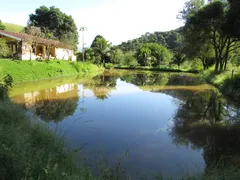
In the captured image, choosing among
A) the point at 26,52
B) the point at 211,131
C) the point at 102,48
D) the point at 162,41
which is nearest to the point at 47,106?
the point at 211,131

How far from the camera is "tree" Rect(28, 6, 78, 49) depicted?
54294 millimetres

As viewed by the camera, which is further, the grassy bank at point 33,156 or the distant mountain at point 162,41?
the distant mountain at point 162,41

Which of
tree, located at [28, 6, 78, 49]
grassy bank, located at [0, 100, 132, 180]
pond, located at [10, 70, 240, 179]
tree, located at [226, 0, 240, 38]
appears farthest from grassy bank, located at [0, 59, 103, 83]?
tree, located at [28, 6, 78, 49]

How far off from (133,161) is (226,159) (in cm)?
245

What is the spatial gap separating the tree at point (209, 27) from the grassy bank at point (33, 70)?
16.4 metres

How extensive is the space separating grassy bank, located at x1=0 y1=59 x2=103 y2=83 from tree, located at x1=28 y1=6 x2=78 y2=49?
74.0 feet

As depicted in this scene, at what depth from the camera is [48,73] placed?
90.5 feet

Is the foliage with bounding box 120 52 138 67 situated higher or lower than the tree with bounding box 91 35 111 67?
lower

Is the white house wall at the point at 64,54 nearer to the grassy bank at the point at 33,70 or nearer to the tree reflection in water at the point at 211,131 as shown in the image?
the grassy bank at the point at 33,70

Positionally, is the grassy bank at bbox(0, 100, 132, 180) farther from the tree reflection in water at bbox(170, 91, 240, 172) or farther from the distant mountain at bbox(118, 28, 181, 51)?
the distant mountain at bbox(118, 28, 181, 51)

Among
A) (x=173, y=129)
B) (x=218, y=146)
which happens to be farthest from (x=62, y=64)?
(x=218, y=146)

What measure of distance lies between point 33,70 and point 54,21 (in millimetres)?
32393

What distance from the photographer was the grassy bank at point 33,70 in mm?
21906

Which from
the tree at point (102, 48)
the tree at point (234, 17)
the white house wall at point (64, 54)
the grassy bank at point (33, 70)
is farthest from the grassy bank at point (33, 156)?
the tree at point (102, 48)
